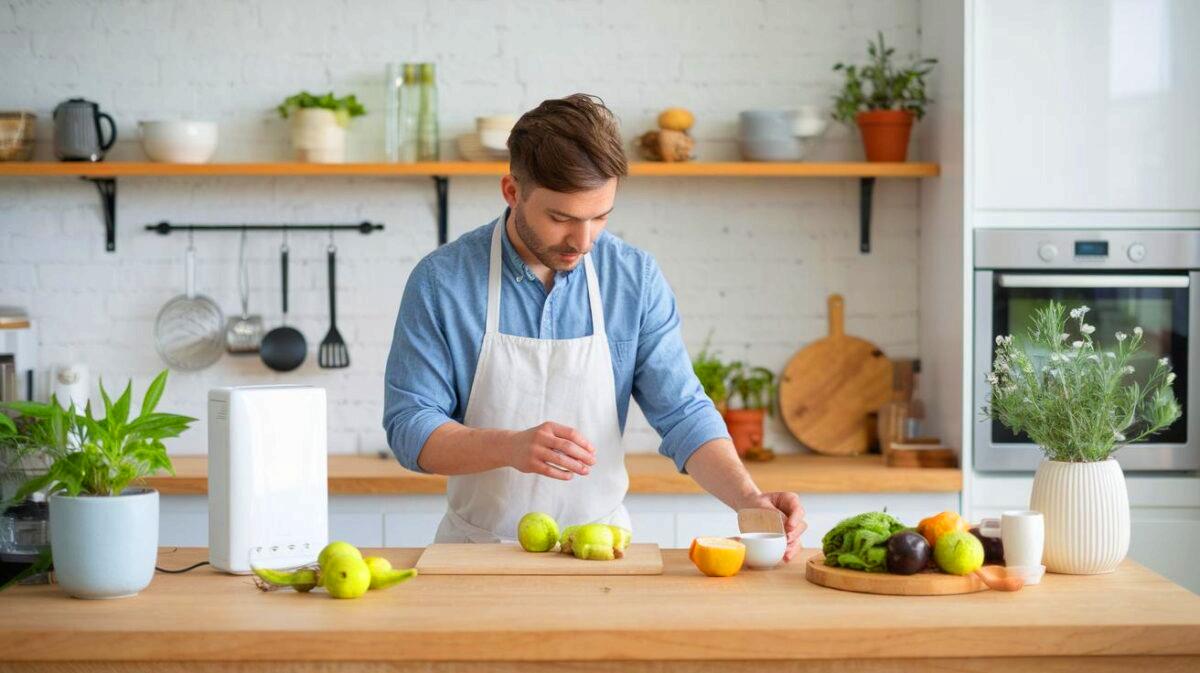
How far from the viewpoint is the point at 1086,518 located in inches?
81.3

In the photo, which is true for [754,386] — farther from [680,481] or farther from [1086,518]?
[1086,518]

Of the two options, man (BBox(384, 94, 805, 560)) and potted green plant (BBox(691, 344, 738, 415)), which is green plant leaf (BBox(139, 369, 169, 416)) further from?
potted green plant (BBox(691, 344, 738, 415))

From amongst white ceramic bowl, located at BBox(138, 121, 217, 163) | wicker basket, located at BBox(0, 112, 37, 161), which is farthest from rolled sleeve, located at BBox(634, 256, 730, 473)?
wicker basket, located at BBox(0, 112, 37, 161)

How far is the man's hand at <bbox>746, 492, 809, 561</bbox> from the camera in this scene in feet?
7.14

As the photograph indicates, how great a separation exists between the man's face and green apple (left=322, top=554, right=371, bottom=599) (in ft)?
2.37

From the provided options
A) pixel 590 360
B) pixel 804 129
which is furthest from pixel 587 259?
pixel 804 129

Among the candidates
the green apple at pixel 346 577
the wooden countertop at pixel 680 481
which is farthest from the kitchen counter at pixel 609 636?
the wooden countertop at pixel 680 481

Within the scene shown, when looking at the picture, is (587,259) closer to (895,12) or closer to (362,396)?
(362,396)

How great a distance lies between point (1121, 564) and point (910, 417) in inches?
72.2

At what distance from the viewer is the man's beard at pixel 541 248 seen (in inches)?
93.0

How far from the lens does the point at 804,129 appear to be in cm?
400

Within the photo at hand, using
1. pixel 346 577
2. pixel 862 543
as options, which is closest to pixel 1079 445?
pixel 862 543

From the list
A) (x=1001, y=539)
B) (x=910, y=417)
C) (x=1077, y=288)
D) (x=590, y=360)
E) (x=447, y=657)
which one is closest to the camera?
(x=447, y=657)

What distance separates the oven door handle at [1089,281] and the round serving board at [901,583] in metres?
1.90
